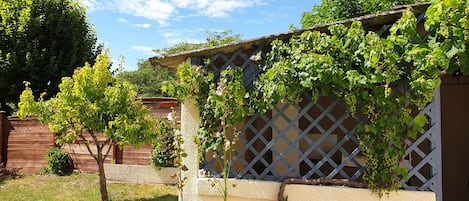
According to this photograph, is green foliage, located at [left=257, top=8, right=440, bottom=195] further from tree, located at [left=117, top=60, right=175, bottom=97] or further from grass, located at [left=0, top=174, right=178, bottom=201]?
tree, located at [left=117, top=60, right=175, bottom=97]

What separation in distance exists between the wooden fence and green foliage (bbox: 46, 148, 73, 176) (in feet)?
0.65

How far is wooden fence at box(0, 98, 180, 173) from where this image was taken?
9.73 metres

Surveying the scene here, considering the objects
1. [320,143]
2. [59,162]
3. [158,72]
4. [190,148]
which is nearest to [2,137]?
[59,162]

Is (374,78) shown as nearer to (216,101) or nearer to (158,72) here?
(216,101)

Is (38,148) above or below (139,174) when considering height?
above

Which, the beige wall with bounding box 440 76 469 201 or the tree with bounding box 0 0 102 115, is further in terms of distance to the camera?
the tree with bounding box 0 0 102 115

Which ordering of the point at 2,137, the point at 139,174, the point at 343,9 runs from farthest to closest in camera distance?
1. the point at 343,9
2. the point at 2,137
3. the point at 139,174

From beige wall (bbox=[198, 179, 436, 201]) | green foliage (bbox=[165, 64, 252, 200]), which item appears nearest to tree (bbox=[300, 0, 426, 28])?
green foliage (bbox=[165, 64, 252, 200])

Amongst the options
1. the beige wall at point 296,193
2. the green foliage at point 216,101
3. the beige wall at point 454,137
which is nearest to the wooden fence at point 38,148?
the green foliage at point 216,101

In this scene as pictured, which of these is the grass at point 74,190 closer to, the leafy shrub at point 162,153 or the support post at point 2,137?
the leafy shrub at point 162,153

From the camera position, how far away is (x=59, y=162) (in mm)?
10320

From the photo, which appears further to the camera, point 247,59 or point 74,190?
point 74,190

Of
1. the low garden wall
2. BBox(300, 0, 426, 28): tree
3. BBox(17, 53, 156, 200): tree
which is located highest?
BBox(300, 0, 426, 28): tree

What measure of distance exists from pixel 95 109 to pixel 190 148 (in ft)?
→ 6.85
